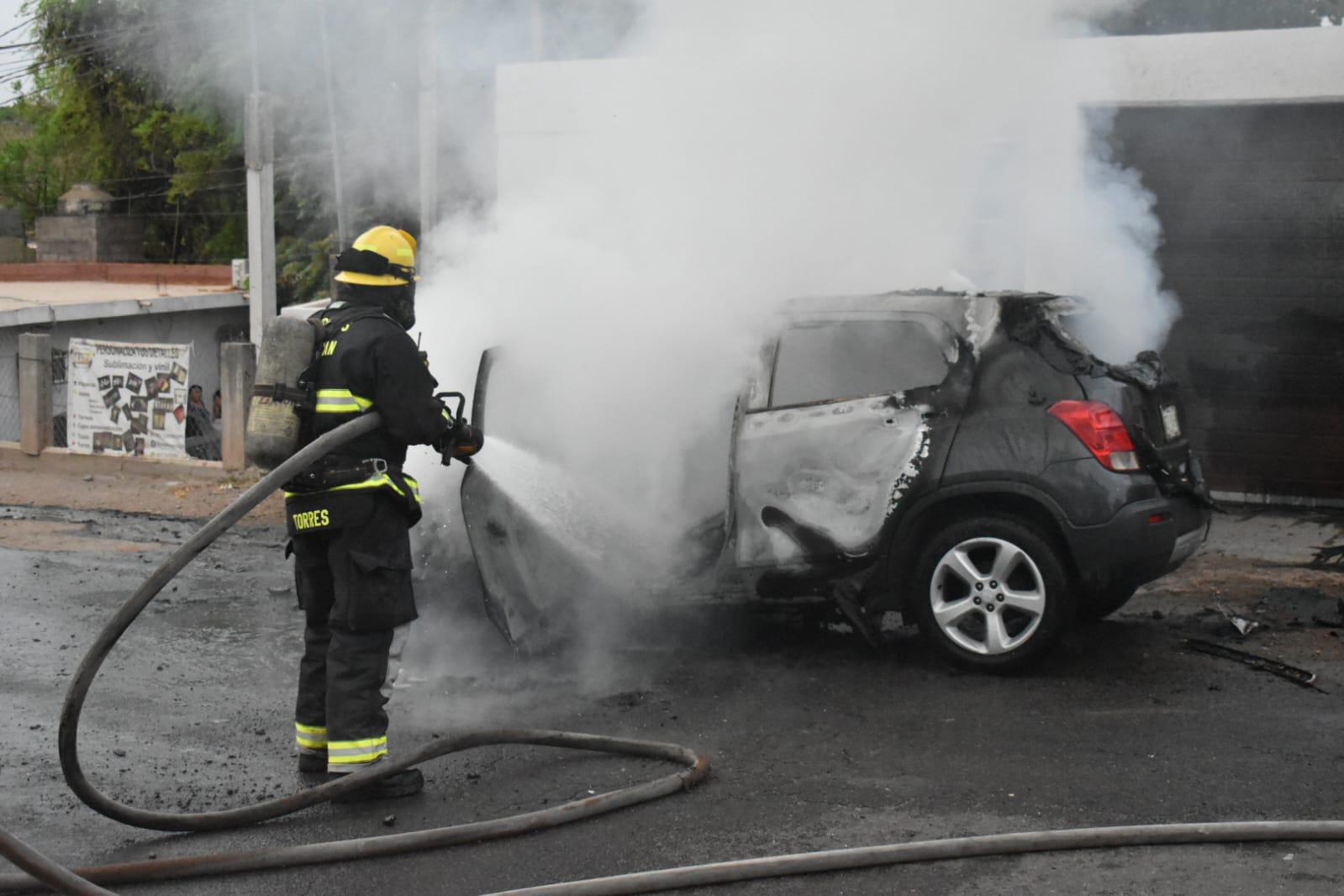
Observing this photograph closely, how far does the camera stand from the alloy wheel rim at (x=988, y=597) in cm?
559

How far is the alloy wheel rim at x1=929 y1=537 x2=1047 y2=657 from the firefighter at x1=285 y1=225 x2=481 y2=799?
7.42ft

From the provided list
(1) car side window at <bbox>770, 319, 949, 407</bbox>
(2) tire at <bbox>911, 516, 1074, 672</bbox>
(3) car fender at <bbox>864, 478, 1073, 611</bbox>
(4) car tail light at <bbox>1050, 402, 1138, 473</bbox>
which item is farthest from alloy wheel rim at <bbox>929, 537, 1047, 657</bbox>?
(1) car side window at <bbox>770, 319, 949, 407</bbox>

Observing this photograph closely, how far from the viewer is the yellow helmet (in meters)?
4.76

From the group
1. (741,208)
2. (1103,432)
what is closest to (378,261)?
(1103,432)

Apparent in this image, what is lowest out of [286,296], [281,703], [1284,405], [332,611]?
[281,703]

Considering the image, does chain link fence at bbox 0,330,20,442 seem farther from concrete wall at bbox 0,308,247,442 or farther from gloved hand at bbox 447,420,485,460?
gloved hand at bbox 447,420,485,460

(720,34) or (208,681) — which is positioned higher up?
(720,34)

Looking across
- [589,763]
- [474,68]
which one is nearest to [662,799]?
[589,763]

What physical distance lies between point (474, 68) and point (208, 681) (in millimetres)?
7711

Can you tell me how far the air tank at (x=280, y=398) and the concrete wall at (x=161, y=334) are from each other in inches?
Answer: 639

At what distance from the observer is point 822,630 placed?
6.56 metres

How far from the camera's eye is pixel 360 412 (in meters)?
4.64

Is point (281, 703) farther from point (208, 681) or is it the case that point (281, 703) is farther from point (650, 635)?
point (650, 635)

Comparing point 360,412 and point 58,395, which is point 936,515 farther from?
point 58,395
